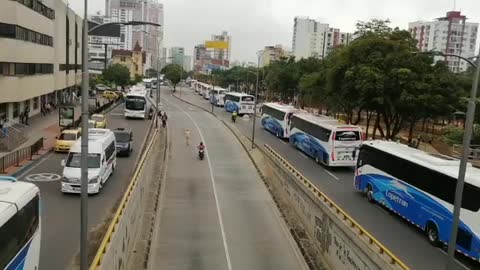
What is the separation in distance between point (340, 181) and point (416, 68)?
9.42 metres

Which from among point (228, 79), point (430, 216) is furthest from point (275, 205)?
point (228, 79)

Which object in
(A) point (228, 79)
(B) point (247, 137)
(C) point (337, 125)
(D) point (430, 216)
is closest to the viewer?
(D) point (430, 216)

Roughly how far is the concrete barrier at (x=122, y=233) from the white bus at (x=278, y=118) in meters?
24.5

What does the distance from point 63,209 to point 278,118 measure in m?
31.4

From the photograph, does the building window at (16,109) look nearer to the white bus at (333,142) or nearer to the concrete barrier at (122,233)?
the concrete barrier at (122,233)

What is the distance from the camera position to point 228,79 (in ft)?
439

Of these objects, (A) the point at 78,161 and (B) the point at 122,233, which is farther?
(A) the point at 78,161

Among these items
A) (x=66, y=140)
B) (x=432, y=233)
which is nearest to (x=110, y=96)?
(x=66, y=140)

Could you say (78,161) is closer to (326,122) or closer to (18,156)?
(18,156)

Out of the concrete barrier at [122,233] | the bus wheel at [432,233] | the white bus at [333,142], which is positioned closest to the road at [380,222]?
the bus wheel at [432,233]

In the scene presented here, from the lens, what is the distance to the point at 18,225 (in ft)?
35.3

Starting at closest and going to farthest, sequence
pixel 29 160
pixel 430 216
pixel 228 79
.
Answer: pixel 430 216, pixel 29 160, pixel 228 79

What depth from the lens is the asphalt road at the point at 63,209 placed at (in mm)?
15695

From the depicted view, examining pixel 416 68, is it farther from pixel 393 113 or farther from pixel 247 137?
pixel 247 137
